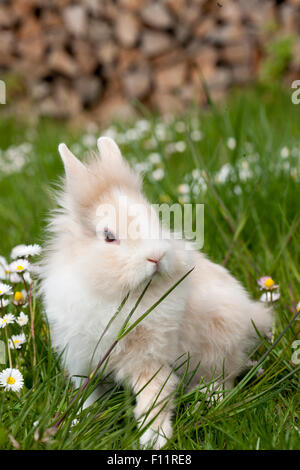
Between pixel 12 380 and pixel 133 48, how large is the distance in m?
5.34

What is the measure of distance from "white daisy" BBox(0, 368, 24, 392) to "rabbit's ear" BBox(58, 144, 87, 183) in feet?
2.02

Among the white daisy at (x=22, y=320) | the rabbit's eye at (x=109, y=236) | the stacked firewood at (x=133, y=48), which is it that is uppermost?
the stacked firewood at (x=133, y=48)

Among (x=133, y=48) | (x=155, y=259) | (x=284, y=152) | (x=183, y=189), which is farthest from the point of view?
(x=133, y=48)

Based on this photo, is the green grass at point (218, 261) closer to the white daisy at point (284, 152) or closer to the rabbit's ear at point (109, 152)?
the white daisy at point (284, 152)

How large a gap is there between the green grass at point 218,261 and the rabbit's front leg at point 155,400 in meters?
0.03

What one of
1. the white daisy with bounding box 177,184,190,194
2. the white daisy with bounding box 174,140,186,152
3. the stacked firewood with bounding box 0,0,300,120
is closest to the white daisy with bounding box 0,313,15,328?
the white daisy with bounding box 177,184,190,194

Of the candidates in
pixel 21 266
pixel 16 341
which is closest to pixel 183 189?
pixel 21 266

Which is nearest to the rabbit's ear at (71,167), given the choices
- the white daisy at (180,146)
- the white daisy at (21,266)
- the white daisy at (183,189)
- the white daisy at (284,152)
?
the white daisy at (21,266)

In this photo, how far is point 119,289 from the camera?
5.00 feet

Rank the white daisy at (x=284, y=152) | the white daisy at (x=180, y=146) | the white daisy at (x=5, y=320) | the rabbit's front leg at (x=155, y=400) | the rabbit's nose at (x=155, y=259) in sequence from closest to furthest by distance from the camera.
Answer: the rabbit's nose at (x=155, y=259) < the rabbit's front leg at (x=155, y=400) < the white daisy at (x=5, y=320) < the white daisy at (x=284, y=152) < the white daisy at (x=180, y=146)

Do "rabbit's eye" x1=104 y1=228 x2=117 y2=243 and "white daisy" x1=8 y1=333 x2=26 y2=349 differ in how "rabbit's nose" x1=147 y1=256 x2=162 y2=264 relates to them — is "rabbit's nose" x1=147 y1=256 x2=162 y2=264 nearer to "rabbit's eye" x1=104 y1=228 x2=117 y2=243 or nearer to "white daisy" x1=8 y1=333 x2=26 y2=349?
"rabbit's eye" x1=104 y1=228 x2=117 y2=243

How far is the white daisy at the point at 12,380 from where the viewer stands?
1.72 meters

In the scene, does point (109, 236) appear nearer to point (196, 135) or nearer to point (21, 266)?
point (21, 266)
